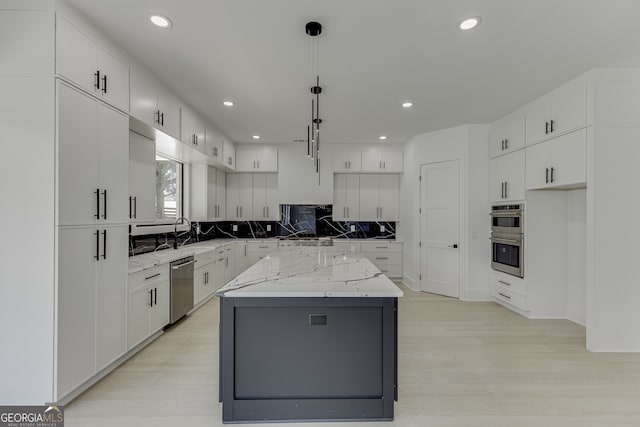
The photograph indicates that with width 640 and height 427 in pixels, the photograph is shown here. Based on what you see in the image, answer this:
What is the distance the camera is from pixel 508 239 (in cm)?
395

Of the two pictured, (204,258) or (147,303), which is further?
(204,258)

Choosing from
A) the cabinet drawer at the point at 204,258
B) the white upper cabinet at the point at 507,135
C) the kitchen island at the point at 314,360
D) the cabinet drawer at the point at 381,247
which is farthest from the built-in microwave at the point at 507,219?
the cabinet drawer at the point at 204,258

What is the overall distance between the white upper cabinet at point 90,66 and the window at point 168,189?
171cm

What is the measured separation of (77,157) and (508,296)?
4.86 m

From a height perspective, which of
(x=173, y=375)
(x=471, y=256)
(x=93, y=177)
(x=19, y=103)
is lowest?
(x=173, y=375)

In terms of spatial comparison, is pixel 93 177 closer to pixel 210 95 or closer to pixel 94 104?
pixel 94 104

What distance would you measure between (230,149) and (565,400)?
5288 mm

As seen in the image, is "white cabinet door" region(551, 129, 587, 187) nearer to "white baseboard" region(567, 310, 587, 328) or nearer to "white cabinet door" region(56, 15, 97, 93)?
"white baseboard" region(567, 310, 587, 328)

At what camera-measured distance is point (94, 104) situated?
2162 mm

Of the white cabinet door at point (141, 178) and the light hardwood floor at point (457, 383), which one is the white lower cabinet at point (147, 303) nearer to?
the light hardwood floor at point (457, 383)

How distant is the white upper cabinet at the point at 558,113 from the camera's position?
2926 mm

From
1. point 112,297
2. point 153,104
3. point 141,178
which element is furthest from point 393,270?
point 153,104

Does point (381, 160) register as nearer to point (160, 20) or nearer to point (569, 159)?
point (569, 159)

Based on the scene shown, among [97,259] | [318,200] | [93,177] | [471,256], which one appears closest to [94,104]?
[93,177]
